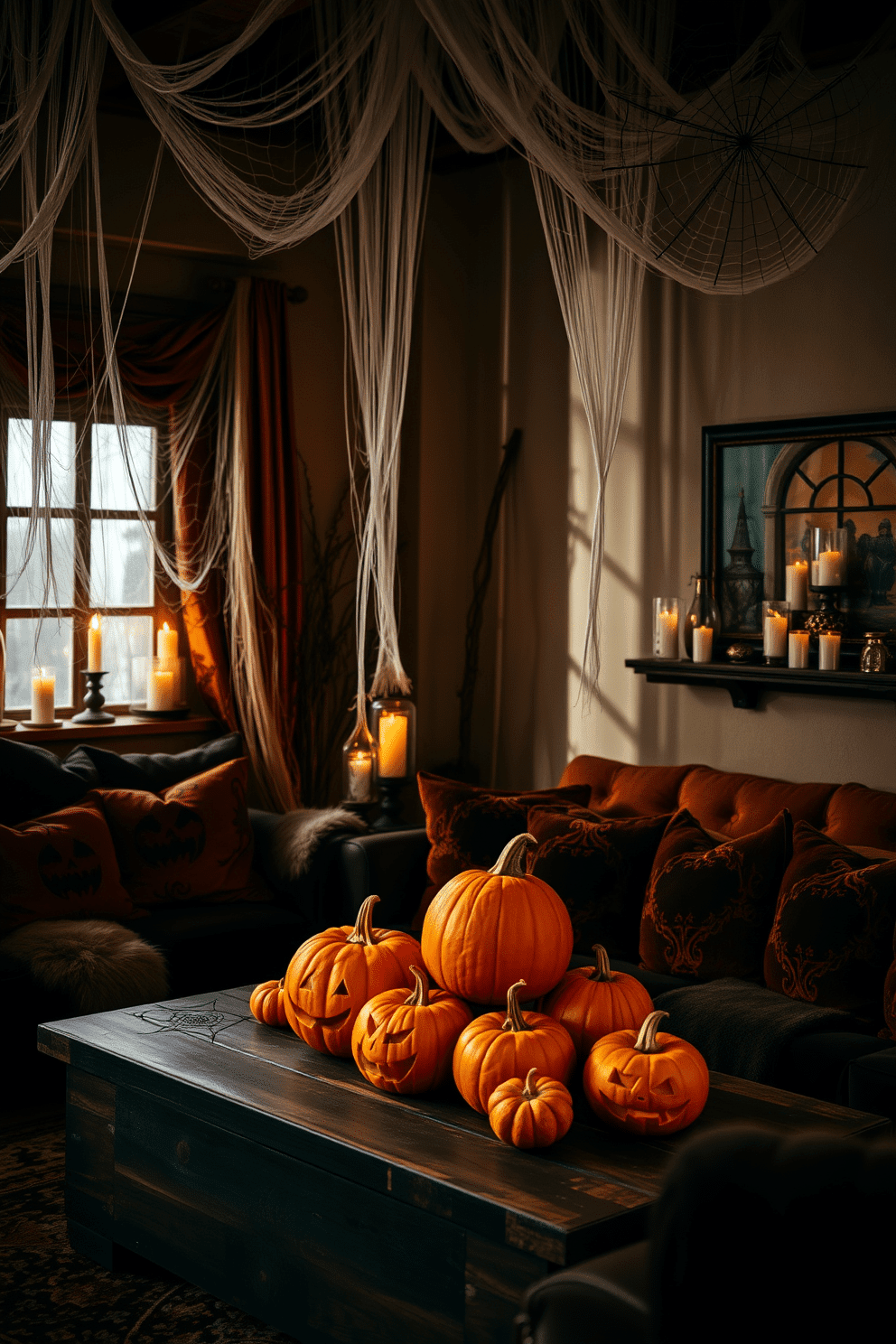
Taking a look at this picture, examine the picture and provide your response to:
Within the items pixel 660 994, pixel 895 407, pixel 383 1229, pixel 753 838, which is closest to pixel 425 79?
pixel 895 407

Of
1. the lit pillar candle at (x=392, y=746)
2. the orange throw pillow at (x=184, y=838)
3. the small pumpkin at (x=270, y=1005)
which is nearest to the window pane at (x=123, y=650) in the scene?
the orange throw pillow at (x=184, y=838)

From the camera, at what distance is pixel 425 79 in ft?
10.7

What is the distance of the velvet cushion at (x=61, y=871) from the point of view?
3588 millimetres

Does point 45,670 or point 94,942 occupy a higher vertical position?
point 45,670

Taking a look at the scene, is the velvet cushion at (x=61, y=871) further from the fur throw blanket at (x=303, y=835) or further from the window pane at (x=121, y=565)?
the window pane at (x=121, y=565)

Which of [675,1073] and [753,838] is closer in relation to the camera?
[675,1073]

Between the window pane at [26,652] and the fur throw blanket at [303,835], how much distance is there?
1034 mm

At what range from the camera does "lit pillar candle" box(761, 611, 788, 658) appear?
13.6ft

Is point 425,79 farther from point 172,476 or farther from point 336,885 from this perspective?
point 336,885

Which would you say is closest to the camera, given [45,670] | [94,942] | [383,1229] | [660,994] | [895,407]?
[383,1229]

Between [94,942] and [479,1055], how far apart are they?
158 cm

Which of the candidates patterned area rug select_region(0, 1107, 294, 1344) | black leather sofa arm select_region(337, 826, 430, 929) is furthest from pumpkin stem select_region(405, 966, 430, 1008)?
black leather sofa arm select_region(337, 826, 430, 929)

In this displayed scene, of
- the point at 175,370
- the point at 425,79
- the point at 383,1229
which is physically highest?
the point at 425,79

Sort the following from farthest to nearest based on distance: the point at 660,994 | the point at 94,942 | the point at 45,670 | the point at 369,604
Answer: the point at 369,604 < the point at 45,670 < the point at 94,942 < the point at 660,994
